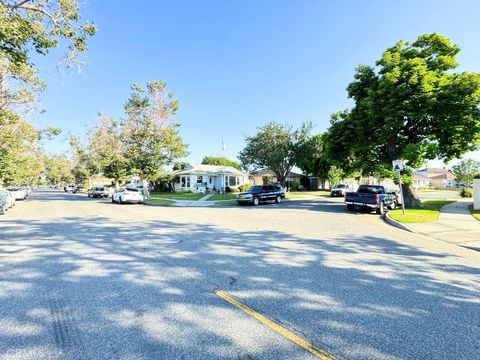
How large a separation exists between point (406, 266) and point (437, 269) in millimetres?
586

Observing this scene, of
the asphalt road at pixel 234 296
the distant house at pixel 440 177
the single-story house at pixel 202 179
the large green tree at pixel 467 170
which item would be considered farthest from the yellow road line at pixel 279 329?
the distant house at pixel 440 177

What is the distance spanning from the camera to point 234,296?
14.4 feet

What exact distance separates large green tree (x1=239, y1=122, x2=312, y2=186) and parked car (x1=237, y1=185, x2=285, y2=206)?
19.4 m

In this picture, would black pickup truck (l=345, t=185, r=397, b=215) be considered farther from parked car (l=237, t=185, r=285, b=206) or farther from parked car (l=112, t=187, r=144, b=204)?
parked car (l=112, t=187, r=144, b=204)

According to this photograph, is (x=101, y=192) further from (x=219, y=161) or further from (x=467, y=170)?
(x=467, y=170)

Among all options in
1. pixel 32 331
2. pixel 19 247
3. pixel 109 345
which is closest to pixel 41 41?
pixel 19 247

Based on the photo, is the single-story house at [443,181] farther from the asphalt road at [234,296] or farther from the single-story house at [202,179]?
the asphalt road at [234,296]

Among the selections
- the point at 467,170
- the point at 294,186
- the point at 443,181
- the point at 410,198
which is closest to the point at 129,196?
the point at 410,198

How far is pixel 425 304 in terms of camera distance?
420 centimetres

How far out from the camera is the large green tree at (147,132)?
30.4 meters

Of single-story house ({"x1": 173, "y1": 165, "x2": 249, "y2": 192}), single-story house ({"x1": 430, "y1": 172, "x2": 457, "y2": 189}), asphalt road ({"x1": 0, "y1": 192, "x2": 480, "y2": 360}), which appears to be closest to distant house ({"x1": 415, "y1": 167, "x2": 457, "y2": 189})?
single-story house ({"x1": 430, "y1": 172, "x2": 457, "y2": 189})

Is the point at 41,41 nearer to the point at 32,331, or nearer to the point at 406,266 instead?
the point at 32,331

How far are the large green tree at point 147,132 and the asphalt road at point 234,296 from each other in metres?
23.0

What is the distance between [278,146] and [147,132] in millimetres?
22559
